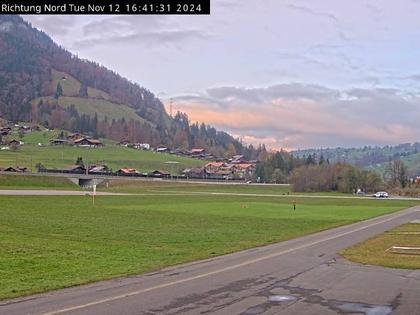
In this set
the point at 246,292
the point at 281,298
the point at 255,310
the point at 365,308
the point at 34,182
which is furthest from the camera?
the point at 34,182

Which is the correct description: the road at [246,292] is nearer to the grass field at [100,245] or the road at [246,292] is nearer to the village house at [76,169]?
the grass field at [100,245]

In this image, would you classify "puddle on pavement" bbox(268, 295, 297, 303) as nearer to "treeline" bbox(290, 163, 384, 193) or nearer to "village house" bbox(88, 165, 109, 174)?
"treeline" bbox(290, 163, 384, 193)

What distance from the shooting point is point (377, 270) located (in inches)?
784

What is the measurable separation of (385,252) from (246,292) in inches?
514

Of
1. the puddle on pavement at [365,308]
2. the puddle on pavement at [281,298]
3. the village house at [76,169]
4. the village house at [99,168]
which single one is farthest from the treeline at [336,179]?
the puddle on pavement at [365,308]

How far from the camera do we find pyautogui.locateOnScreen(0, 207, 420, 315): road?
40.9 feet

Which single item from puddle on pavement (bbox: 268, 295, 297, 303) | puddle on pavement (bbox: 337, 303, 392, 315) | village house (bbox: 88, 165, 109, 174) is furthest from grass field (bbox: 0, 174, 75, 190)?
puddle on pavement (bbox: 337, 303, 392, 315)

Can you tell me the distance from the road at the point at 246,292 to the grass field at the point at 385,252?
1585mm

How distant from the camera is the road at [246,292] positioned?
12461 millimetres

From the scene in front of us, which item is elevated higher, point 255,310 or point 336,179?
point 336,179

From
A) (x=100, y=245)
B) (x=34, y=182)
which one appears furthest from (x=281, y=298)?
(x=34, y=182)

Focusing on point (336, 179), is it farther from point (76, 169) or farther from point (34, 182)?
point (34, 182)

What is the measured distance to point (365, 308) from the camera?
Answer: 42.6 feet

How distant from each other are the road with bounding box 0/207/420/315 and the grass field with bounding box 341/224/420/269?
1.59 meters
